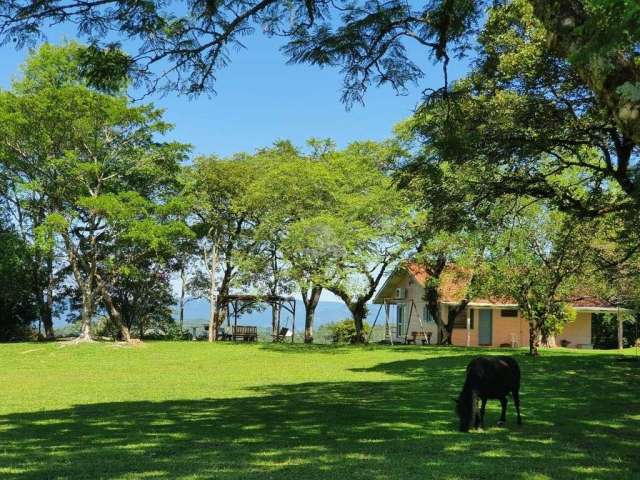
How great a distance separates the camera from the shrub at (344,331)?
3556 cm

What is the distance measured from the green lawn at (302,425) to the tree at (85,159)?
864 centimetres

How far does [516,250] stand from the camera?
22.5 metres

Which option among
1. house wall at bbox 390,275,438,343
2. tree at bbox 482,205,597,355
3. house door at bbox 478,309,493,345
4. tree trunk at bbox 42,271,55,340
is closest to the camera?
tree at bbox 482,205,597,355

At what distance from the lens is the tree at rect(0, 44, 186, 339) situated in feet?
78.8

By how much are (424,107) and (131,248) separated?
77.1 ft

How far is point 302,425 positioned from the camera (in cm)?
820

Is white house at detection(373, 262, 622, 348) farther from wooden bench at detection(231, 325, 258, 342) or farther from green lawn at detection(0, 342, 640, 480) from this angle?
green lawn at detection(0, 342, 640, 480)

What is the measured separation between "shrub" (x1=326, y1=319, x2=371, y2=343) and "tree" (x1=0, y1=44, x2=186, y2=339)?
12764 mm

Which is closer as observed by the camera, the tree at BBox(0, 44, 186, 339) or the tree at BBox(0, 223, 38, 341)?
the tree at BBox(0, 44, 186, 339)

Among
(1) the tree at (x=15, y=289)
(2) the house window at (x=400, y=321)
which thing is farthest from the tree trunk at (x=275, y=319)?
(1) the tree at (x=15, y=289)

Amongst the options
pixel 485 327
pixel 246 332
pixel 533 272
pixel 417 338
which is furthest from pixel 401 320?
pixel 533 272

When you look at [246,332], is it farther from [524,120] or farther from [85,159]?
[524,120]

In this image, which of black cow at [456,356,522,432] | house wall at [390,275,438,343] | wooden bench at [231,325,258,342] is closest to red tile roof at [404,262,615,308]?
house wall at [390,275,438,343]

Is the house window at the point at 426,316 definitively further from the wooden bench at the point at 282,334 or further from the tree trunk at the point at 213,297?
the tree trunk at the point at 213,297
